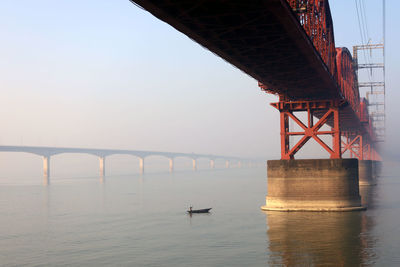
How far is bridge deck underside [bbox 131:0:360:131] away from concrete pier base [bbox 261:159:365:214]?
26.3ft

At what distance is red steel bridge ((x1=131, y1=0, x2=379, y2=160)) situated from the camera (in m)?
22.8

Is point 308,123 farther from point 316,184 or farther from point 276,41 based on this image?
point 276,41

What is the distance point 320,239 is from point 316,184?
10.8 metres

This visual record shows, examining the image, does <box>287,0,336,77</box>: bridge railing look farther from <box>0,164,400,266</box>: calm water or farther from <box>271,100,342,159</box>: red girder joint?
<box>0,164,400,266</box>: calm water

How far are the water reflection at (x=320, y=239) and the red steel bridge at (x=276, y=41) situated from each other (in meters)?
7.64

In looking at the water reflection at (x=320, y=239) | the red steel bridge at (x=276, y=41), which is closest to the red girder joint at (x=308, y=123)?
the red steel bridge at (x=276, y=41)

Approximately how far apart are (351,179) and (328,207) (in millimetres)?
3369

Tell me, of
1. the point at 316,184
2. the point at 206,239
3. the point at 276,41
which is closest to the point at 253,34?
the point at 276,41

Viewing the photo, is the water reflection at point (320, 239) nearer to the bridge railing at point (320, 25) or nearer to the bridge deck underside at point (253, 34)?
the bridge deck underside at point (253, 34)

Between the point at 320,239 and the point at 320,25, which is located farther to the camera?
the point at 320,25

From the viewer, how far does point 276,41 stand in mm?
28203

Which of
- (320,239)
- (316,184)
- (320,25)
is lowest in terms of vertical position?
(320,239)

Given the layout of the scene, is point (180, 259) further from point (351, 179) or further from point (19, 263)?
point (351, 179)

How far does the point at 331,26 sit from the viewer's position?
48219 millimetres
